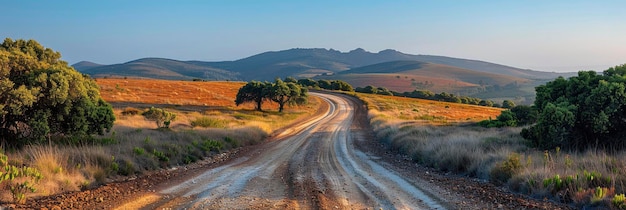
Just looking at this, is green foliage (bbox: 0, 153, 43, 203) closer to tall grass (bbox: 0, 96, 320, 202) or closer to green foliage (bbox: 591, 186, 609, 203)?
tall grass (bbox: 0, 96, 320, 202)

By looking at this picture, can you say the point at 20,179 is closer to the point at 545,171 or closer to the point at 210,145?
the point at 210,145

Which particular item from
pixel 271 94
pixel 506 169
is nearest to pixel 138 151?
pixel 506 169

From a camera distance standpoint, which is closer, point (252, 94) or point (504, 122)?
point (504, 122)

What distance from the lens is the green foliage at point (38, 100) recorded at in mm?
10555

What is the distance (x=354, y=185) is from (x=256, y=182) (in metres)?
2.41

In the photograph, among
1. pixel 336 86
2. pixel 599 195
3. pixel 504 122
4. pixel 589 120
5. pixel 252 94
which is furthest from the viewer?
pixel 336 86

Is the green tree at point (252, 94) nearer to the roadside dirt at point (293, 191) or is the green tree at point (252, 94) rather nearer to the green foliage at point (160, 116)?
Result: the green foliage at point (160, 116)

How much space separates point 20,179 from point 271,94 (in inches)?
1854

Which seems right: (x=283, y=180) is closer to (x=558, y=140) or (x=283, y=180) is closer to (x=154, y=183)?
(x=154, y=183)

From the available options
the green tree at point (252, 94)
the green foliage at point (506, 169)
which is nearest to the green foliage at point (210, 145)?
the green foliage at point (506, 169)

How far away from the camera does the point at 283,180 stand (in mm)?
10023

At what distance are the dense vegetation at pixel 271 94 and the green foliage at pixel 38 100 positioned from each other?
41.3 metres

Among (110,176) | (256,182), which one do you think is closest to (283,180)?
(256,182)

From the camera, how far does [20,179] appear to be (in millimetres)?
7297
